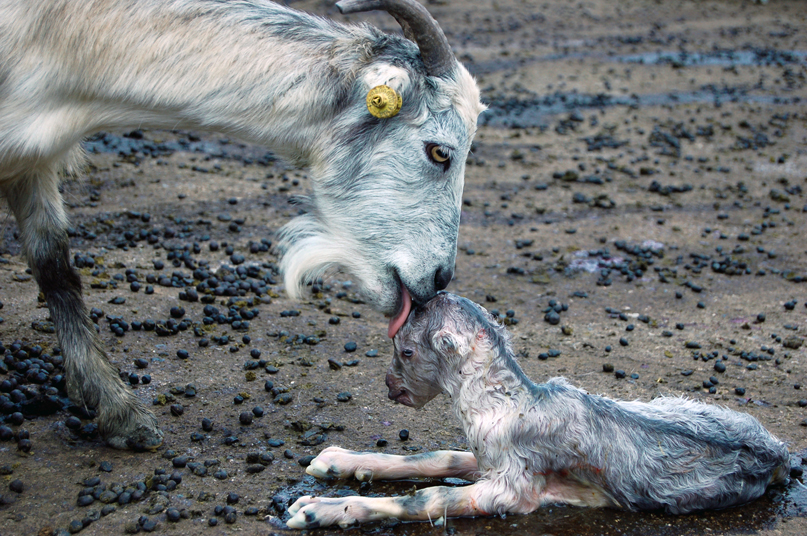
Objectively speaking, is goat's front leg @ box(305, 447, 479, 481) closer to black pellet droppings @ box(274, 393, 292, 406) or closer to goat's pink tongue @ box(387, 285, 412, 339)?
goat's pink tongue @ box(387, 285, 412, 339)

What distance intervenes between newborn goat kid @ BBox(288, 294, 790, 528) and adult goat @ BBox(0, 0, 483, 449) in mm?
351

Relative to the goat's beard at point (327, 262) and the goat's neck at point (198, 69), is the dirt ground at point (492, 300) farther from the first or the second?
the goat's neck at point (198, 69)

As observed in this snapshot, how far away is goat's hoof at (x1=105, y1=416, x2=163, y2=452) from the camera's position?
4094 mm

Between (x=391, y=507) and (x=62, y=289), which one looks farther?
(x=62, y=289)

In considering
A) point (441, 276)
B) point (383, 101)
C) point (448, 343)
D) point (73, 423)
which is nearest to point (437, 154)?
point (383, 101)

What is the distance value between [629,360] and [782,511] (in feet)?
6.00

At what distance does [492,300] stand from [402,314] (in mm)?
2673

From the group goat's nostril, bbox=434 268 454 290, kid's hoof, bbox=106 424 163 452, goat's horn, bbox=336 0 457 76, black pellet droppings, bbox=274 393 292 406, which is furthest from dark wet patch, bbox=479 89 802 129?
kid's hoof, bbox=106 424 163 452

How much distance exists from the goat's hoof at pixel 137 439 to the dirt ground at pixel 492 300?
0.07 metres

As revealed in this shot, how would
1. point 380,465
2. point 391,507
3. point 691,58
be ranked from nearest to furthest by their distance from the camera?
point 391,507, point 380,465, point 691,58

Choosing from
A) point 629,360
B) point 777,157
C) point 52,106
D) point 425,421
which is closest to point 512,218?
point 629,360

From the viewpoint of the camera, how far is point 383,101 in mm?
3852

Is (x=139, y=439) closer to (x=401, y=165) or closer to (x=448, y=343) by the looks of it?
(x=448, y=343)

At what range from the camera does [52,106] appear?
12.2ft
